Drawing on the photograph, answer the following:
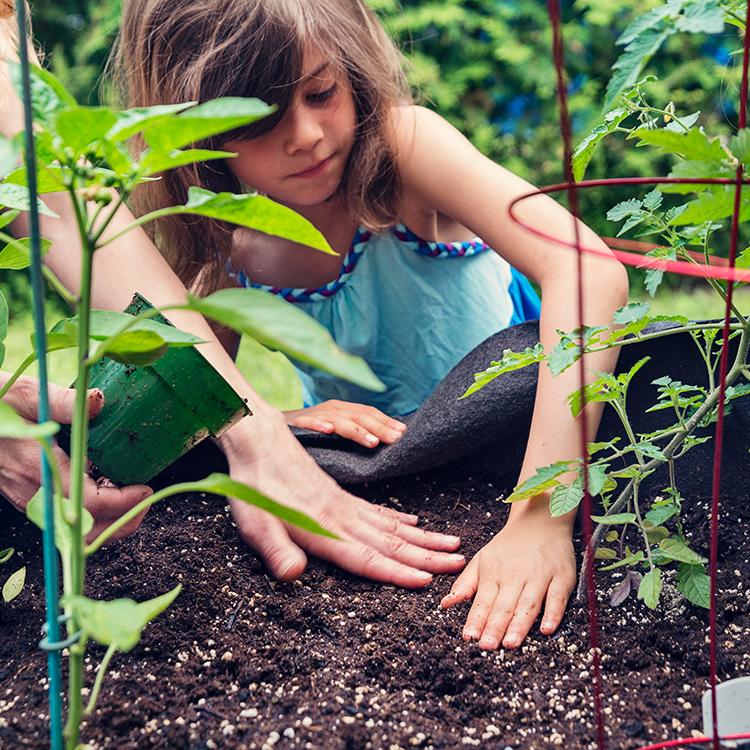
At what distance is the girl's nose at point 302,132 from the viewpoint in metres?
1.61

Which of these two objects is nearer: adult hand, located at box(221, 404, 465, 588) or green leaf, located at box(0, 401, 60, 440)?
green leaf, located at box(0, 401, 60, 440)

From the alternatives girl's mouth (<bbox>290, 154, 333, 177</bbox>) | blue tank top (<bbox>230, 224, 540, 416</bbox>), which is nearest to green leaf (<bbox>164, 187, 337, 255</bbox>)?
girl's mouth (<bbox>290, 154, 333, 177</bbox>)

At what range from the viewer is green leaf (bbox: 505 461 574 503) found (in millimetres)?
1062

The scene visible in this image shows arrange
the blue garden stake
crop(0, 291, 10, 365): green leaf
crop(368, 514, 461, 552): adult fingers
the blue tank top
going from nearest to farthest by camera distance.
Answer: the blue garden stake
crop(0, 291, 10, 365): green leaf
crop(368, 514, 461, 552): adult fingers
the blue tank top

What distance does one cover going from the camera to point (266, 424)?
144 centimetres

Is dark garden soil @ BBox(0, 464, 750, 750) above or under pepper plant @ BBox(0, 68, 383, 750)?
under

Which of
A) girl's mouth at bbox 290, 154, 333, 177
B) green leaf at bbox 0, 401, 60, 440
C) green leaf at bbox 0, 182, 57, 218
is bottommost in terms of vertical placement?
girl's mouth at bbox 290, 154, 333, 177

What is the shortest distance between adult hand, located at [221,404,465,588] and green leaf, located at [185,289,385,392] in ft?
2.11

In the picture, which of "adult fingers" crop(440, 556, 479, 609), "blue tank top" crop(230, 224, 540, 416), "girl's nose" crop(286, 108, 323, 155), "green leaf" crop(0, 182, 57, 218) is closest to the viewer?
"green leaf" crop(0, 182, 57, 218)

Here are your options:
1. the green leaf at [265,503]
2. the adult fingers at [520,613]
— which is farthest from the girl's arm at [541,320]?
the green leaf at [265,503]

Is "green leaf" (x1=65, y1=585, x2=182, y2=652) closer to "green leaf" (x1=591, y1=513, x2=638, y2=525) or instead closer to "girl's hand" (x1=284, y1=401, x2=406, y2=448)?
"green leaf" (x1=591, y1=513, x2=638, y2=525)

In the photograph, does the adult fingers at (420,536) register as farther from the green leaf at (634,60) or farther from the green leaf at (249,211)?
the green leaf at (634,60)

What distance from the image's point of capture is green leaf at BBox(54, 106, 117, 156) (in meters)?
0.65

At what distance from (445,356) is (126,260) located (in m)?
0.93
